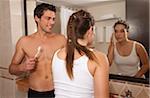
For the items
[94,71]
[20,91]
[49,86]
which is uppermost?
[94,71]

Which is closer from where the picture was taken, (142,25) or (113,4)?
(142,25)

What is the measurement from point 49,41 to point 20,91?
0.67 meters

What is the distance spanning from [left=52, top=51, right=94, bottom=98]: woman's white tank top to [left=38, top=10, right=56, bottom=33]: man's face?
60cm

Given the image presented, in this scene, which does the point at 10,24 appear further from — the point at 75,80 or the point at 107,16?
the point at 75,80

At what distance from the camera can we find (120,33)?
167 centimetres

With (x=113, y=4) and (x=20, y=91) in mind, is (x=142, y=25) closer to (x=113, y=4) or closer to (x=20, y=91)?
(x=113, y=4)

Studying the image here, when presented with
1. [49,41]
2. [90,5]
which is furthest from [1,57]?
[90,5]

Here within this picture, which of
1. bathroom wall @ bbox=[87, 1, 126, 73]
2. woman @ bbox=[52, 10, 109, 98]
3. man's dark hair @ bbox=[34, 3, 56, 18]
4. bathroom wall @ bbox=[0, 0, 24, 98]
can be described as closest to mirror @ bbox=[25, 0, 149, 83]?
bathroom wall @ bbox=[87, 1, 126, 73]

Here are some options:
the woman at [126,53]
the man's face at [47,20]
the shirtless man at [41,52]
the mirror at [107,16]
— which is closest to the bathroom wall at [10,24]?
the shirtless man at [41,52]

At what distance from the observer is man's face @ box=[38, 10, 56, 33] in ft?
6.16

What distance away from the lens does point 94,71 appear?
1243 millimetres

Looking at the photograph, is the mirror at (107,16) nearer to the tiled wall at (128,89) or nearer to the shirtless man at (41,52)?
the tiled wall at (128,89)

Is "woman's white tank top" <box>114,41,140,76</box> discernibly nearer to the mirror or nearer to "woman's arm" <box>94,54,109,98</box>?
the mirror

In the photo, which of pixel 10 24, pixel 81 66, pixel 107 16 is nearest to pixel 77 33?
pixel 81 66
